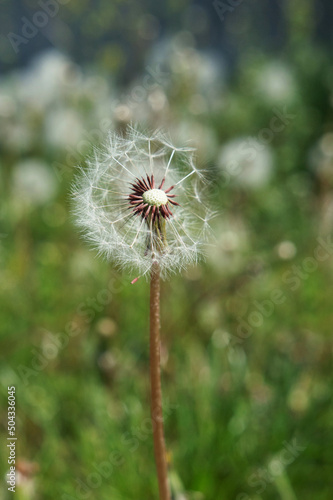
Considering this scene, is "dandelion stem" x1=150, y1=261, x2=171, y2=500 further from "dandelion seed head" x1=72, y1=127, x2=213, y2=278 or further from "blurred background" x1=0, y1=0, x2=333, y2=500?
"blurred background" x1=0, y1=0, x2=333, y2=500

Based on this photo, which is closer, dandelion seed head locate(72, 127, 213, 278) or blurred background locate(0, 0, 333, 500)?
dandelion seed head locate(72, 127, 213, 278)

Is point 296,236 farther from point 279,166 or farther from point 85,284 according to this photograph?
point 85,284

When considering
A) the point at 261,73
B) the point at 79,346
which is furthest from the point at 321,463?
the point at 261,73

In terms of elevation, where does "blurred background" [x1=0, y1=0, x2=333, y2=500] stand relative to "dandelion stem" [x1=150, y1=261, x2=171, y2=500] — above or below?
above

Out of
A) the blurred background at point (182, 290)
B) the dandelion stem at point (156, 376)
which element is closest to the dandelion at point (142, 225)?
the dandelion stem at point (156, 376)

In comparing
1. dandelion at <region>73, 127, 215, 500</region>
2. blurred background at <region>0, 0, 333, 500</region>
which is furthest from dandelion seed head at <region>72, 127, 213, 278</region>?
blurred background at <region>0, 0, 333, 500</region>

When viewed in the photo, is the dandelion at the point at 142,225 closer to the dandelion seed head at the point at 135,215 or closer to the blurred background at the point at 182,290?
the dandelion seed head at the point at 135,215
